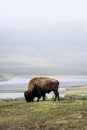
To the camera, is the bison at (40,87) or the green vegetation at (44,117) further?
A: the bison at (40,87)

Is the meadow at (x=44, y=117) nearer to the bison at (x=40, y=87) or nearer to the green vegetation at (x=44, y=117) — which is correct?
the green vegetation at (x=44, y=117)

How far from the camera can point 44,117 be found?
22922mm

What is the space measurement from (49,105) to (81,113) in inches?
170

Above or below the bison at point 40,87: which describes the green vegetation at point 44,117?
below

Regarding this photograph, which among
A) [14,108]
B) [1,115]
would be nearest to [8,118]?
[1,115]

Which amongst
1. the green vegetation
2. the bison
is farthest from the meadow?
the bison

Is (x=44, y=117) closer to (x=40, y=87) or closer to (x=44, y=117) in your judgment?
(x=44, y=117)

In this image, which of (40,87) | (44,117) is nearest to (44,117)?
(44,117)

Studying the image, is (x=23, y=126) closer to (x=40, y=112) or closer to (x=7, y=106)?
(x=40, y=112)

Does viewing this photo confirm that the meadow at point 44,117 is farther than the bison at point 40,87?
No

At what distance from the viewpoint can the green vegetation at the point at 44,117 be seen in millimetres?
20728

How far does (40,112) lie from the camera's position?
79.9 feet

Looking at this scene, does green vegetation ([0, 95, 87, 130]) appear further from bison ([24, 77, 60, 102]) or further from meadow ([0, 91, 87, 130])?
bison ([24, 77, 60, 102])

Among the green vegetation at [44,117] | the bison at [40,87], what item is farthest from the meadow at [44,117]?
the bison at [40,87]
